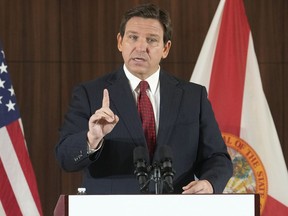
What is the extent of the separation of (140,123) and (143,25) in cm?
44

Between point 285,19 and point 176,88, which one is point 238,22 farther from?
point 176,88

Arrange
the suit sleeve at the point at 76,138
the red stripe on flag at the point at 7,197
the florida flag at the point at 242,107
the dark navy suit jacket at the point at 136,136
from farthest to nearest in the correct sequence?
the florida flag at the point at 242,107 < the red stripe on flag at the point at 7,197 < the dark navy suit jacket at the point at 136,136 < the suit sleeve at the point at 76,138

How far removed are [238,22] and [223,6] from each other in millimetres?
157

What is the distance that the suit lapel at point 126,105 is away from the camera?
2.83 metres

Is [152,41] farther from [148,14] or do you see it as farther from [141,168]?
[141,168]

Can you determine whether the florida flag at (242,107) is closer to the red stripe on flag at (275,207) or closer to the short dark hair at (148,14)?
the red stripe on flag at (275,207)

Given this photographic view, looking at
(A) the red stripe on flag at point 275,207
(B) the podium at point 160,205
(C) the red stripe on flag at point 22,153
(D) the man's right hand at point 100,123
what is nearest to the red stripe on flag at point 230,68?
(A) the red stripe on flag at point 275,207

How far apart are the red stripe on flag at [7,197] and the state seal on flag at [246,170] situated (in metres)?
1.45

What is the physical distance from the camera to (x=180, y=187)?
9.45 ft

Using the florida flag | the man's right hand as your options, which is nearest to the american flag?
the florida flag

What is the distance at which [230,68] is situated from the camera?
493 centimetres

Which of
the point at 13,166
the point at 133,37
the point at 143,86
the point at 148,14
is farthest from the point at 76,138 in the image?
the point at 13,166

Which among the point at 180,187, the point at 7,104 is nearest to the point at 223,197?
the point at 180,187

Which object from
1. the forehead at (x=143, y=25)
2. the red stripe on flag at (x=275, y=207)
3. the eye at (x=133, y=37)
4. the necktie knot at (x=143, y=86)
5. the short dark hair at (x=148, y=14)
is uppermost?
the short dark hair at (x=148, y=14)
